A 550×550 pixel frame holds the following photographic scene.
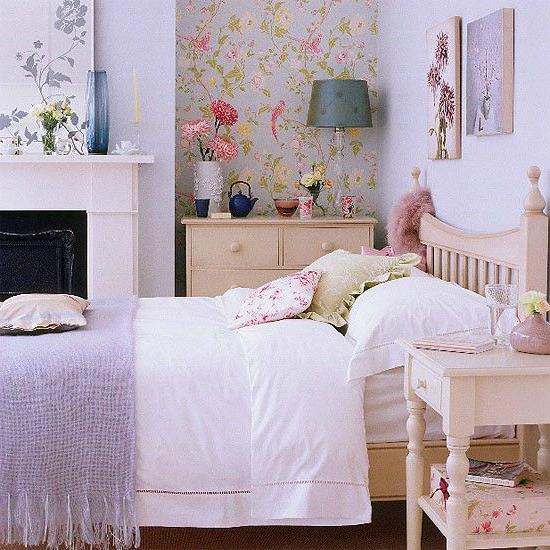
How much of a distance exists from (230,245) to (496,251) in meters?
2.10

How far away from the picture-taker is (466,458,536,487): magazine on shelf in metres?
2.53

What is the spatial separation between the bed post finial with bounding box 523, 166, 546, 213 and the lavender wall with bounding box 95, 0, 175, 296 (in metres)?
2.56

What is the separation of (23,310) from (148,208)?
200 centimetres

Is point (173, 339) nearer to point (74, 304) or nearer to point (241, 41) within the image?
point (74, 304)

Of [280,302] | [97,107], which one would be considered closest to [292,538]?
[280,302]

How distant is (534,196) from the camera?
9.41ft

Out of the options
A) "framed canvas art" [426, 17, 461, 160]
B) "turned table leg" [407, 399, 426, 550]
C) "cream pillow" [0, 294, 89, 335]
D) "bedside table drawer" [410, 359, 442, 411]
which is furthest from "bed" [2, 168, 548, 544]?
"framed canvas art" [426, 17, 461, 160]

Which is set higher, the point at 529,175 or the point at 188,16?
the point at 188,16

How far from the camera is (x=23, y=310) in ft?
10.4

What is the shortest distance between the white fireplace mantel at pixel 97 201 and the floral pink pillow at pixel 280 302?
1.72 metres

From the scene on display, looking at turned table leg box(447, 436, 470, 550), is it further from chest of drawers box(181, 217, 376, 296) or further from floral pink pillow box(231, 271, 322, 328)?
chest of drawers box(181, 217, 376, 296)

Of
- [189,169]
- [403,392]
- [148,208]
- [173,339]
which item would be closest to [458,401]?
[403,392]

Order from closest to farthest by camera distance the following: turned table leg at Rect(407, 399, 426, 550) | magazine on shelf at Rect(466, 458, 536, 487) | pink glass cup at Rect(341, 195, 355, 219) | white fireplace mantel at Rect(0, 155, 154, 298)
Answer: magazine on shelf at Rect(466, 458, 536, 487)
turned table leg at Rect(407, 399, 426, 550)
white fireplace mantel at Rect(0, 155, 154, 298)
pink glass cup at Rect(341, 195, 355, 219)

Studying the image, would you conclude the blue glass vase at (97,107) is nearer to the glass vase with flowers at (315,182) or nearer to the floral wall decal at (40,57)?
the floral wall decal at (40,57)
